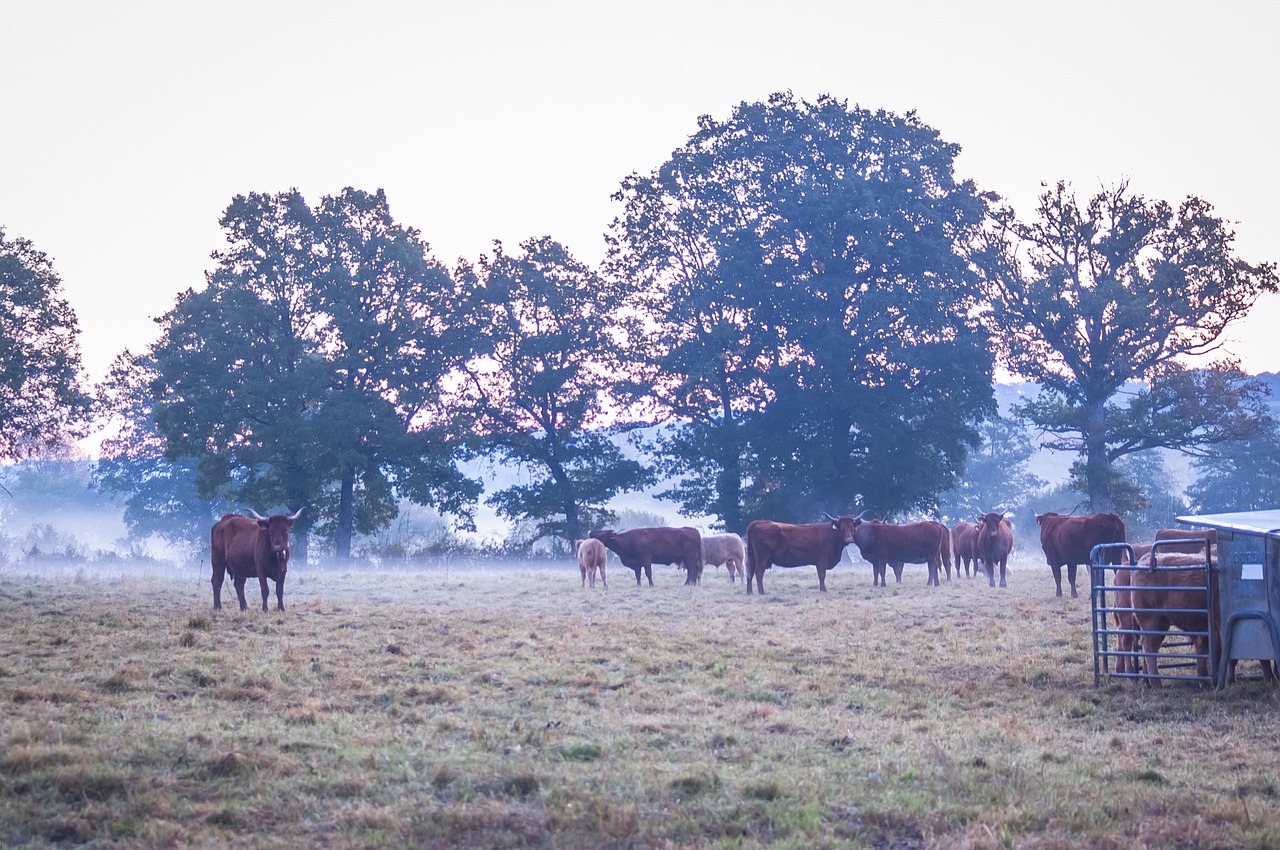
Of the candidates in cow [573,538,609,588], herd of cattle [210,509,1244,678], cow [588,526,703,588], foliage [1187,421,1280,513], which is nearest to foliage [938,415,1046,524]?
foliage [1187,421,1280,513]

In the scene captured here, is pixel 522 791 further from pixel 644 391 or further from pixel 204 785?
pixel 644 391

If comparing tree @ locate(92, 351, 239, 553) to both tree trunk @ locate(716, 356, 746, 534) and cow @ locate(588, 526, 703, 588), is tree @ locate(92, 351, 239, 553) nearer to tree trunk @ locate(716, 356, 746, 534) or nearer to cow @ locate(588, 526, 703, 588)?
tree trunk @ locate(716, 356, 746, 534)

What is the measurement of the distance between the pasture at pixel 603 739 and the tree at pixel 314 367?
22681mm

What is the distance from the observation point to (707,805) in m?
7.34

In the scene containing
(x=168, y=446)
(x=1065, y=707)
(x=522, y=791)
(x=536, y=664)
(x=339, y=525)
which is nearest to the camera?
(x=522, y=791)

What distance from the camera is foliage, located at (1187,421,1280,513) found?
6031 centimetres

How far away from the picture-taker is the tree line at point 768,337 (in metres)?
39.7

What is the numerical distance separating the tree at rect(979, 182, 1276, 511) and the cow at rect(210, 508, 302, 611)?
2842 centimetres

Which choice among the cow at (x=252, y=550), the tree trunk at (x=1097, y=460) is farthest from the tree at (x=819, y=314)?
the cow at (x=252, y=550)

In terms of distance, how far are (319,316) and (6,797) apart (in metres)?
36.0

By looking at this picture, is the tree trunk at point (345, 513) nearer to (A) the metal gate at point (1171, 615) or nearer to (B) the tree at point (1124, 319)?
(B) the tree at point (1124, 319)

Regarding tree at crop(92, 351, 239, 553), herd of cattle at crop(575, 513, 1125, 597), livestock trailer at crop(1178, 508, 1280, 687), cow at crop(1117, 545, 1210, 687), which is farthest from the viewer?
tree at crop(92, 351, 239, 553)

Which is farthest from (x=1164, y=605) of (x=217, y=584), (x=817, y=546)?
(x=817, y=546)

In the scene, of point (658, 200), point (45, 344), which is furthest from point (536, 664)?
point (658, 200)
